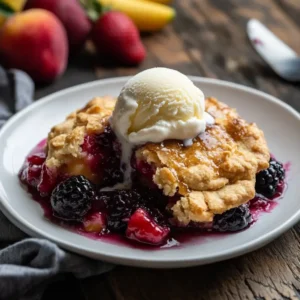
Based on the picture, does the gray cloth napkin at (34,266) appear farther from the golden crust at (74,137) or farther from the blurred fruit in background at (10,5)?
the blurred fruit in background at (10,5)

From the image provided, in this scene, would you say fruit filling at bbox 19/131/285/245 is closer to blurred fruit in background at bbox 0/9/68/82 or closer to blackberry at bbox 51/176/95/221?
blackberry at bbox 51/176/95/221

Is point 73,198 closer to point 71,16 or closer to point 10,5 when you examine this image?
point 71,16

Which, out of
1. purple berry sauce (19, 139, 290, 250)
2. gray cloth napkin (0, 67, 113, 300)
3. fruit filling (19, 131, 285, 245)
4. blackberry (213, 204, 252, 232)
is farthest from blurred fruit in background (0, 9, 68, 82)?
blackberry (213, 204, 252, 232)

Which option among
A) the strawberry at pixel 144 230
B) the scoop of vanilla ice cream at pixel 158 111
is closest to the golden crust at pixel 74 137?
the scoop of vanilla ice cream at pixel 158 111

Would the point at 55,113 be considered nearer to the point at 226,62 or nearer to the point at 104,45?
the point at 104,45

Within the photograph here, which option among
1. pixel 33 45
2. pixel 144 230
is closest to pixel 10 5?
pixel 33 45

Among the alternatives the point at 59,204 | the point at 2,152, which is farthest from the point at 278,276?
the point at 2,152
